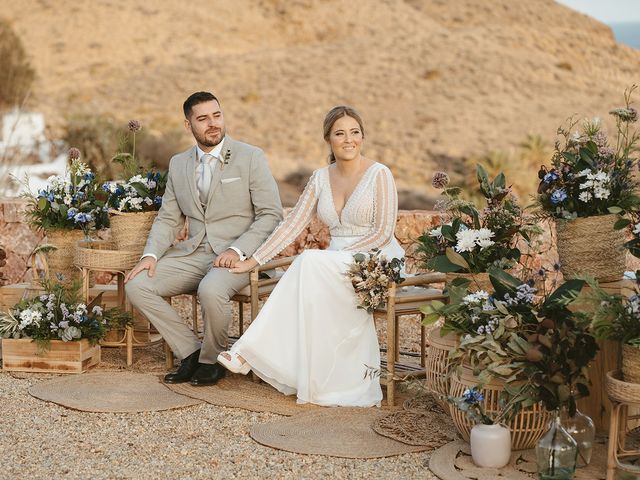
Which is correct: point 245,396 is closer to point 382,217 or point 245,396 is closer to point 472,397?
point 382,217

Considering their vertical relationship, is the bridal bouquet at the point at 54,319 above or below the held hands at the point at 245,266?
below

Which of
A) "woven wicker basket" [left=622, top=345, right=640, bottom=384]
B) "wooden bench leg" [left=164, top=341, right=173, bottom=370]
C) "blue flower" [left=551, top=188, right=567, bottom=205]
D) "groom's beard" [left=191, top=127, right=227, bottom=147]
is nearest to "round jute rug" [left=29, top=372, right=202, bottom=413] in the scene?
"wooden bench leg" [left=164, top=341, right=173, bottom=370]

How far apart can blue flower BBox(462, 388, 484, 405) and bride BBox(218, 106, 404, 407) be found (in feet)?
2.97

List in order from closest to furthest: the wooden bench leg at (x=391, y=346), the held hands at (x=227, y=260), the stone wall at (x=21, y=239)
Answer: the wooden bench leg at (x=391, y=346) < the held hands at (x=227, y=260) < the stone wall at (x=21, y=239)

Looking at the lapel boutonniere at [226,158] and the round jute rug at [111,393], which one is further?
the lapel boutonniere at [226,158]

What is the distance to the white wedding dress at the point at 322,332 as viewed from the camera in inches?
179

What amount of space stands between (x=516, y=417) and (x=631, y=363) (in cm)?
52

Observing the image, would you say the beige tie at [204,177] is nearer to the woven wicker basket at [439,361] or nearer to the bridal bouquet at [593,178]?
the woven wicker basket at [439,361]

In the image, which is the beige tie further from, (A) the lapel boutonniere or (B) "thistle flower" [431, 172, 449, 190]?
(B) "thistle flower" [431, 172, 449, 190]

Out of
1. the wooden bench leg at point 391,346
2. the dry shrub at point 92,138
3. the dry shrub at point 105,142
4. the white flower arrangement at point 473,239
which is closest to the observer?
the white flower arrangement at point 473,239

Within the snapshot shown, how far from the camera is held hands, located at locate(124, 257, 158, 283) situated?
5051mm

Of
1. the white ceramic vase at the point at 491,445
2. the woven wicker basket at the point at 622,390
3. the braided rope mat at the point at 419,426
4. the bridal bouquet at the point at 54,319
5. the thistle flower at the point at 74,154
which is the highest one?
the thistle flower at the point at 74,154

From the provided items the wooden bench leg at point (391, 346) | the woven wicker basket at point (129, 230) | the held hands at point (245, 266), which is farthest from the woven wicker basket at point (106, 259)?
the wooden bench leg at point (391, 346)

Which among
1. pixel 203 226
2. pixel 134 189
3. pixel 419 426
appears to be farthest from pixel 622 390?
pixel 134 189
